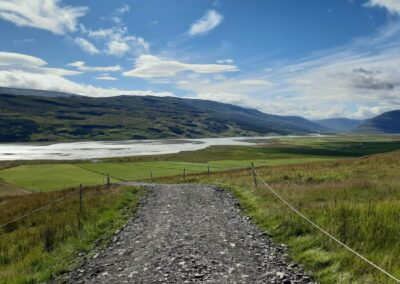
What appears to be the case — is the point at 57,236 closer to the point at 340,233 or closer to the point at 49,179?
the point at 340,233

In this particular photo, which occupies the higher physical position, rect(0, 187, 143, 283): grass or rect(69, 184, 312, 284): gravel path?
rect(69, 184, 312, 284): gravel path

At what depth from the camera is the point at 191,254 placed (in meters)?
13.6

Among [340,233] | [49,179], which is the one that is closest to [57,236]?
[340,233]

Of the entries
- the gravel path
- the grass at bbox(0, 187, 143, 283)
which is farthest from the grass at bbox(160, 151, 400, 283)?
the grass at bbox(0, 187, 143, 283)

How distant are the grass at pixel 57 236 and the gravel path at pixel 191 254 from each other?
1033 millimetres

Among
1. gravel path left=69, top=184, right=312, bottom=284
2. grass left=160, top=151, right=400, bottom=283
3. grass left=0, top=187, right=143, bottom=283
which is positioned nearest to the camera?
grass left=160, top=151, right=400, bottom=283

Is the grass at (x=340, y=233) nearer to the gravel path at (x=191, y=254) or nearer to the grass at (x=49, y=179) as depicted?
the gravel path at (x=191, y=254)

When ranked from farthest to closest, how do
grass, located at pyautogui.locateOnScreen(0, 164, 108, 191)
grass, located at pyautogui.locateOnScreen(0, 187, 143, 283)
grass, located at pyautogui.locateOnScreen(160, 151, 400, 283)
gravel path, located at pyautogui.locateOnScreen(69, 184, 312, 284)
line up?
grass, located at pyautogui.locateOnScreen(0, 164, 108, 191) → grass, located at pyautogui.locateOnScreen(0, 187, 143, 283) → gravel path, located at pyautogui.locateOnScreen(69, 184, 312, 284) → grass, located at pyautogui.locateOnScreen(160, 151, 400, 283)

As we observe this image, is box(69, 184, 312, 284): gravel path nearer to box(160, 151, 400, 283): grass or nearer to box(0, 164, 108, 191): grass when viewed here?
box(160, 151, 400, 283): grass

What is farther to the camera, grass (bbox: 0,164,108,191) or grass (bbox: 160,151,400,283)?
grass (bbox: 0,164,108,191)

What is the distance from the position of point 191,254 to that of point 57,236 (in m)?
8.35

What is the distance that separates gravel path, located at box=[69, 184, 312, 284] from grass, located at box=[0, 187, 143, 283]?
1.03 meters

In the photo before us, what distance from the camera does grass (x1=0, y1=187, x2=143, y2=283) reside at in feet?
44.7

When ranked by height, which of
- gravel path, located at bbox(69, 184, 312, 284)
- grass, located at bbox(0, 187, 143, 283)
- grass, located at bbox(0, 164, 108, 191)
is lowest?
grass, located at bbox(0, 164, 108, 191)
